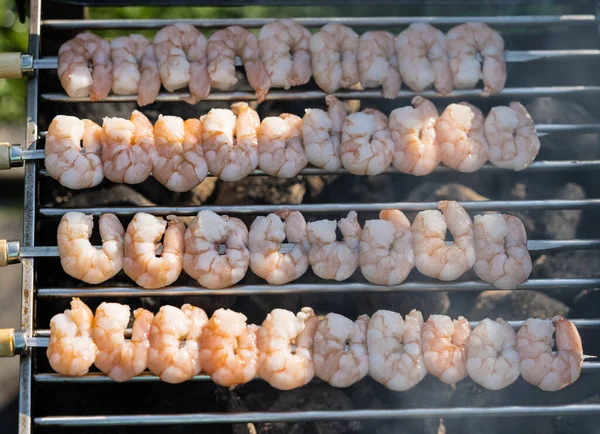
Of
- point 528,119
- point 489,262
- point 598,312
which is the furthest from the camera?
point 598,312

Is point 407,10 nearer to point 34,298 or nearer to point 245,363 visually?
point 245,363

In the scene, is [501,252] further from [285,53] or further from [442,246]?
[285,53]

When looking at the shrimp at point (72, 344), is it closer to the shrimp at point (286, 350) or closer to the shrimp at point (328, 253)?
the shrimp at point (286, 350)

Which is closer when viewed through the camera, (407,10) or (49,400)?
(49,400)

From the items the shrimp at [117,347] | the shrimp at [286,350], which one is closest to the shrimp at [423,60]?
the shrimp at [286,350]

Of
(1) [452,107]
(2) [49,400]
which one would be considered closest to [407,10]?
(1) [452,107]

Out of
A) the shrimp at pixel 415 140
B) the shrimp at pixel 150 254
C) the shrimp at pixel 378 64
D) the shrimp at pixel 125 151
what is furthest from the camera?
the shrimp at pixel 378 64
